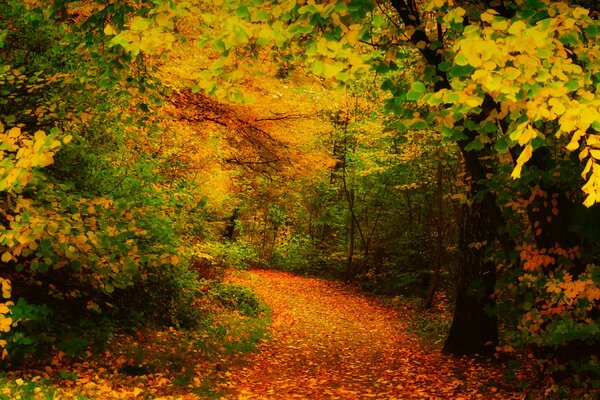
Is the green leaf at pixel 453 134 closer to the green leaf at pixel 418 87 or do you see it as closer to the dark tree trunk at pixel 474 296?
the green leaf at pixel 418 87

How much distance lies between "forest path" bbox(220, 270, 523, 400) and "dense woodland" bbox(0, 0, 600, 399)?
2.68ft

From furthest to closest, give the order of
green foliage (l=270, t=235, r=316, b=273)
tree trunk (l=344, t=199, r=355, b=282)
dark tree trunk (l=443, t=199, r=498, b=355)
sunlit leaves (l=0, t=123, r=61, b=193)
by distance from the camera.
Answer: green foliage (l=270, t=235, r=316, b=273), tree trunk (l=344, t=199, r=355, b=282), dark tree trunk (l=443, t=199, r=498, b=355), sunlit leaves (l=0, t=123, r=61, b=193)

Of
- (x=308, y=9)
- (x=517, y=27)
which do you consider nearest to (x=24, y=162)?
(x=308, y=9)

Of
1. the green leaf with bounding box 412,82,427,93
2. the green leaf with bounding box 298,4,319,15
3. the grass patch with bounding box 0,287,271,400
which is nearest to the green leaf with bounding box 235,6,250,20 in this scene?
the green leaf with bounding box 298,4,319,15

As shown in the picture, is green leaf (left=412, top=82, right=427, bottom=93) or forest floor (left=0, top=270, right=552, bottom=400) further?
forest floor (left=0, top=270, right=552, bottom=400)

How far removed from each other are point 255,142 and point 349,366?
224 inches

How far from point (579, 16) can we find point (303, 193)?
27909mm

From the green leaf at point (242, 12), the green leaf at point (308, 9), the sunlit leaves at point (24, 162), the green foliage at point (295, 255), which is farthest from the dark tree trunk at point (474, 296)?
the green foliage at point (295, 255)

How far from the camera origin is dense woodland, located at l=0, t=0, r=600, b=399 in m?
3.48

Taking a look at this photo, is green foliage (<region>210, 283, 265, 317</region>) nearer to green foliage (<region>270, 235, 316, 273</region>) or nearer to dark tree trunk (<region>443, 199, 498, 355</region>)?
dark tree trunk (<region>443, 199, 498, 355</region>)

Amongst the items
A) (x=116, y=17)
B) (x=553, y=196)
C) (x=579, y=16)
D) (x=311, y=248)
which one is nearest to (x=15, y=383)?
(x=116, y=17)

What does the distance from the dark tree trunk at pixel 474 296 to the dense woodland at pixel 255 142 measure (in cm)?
4

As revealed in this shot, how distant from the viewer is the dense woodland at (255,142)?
348 cm

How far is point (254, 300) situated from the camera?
16188 millimetres
